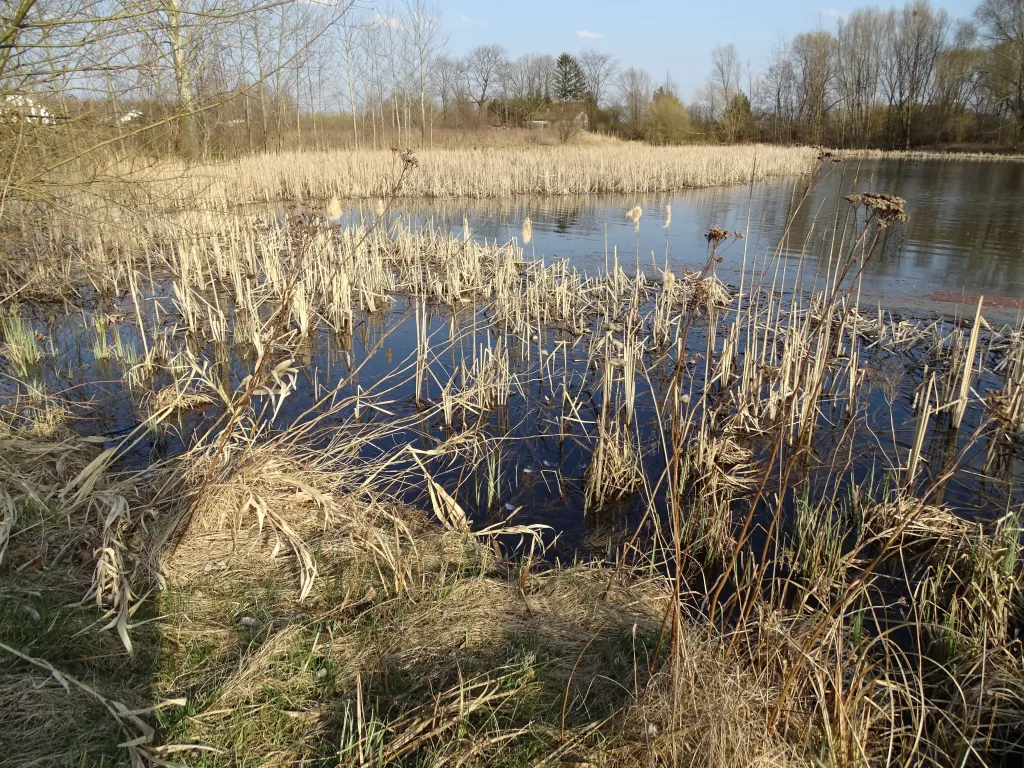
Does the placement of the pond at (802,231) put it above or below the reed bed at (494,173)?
below

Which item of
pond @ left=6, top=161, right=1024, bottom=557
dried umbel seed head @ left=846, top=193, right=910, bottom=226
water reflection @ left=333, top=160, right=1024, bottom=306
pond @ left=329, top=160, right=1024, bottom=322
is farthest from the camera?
water reflection @ left=333, top=160, right=1024, bottom=306

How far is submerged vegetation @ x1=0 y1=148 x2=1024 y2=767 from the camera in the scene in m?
1.88

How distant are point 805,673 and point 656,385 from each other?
355 centimetres

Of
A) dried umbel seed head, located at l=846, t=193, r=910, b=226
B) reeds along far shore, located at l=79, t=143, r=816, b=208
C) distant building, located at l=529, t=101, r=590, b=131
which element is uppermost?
distant building, located at l=529, t=101, r=590, b=131

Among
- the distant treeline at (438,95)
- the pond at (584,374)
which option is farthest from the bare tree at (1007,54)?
the pond at (584,374)

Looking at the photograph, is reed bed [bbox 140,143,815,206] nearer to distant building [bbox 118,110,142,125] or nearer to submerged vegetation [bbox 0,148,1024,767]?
distant building [bbox 118,110,142,125]

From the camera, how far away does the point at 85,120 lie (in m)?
4.50

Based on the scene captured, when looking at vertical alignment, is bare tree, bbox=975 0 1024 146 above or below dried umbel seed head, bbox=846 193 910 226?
above

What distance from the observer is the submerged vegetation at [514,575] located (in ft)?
6.15

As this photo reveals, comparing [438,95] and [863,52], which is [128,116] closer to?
[438,95]

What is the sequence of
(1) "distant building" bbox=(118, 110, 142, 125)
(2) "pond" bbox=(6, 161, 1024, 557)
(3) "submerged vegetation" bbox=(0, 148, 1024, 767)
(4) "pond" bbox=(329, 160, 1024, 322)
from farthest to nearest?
1. (4) "pond" bbox=(329, 160, 1024, 322)
2. (1) "distant building" bbox=(118, 110, 142, 125)
3. (2) "pond" bbox=(6, 161, 1024, 557)
4. (3) "submerged vegetation" bbox=(0, 148, 1024, 767)

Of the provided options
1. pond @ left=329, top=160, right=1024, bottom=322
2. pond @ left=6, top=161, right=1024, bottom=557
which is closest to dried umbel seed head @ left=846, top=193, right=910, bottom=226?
pond @ left=6, top=161, right=1024, bottom=557

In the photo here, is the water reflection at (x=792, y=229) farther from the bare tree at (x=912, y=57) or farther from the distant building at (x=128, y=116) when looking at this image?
the bare tree at (x=912, y=57)

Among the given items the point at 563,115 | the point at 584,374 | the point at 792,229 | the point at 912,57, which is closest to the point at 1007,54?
the point at 912,57
